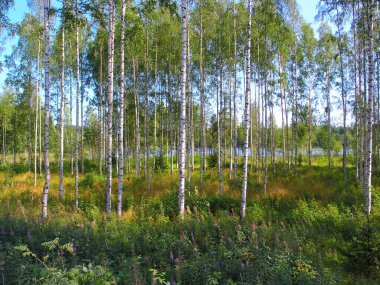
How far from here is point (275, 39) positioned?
16.1 m

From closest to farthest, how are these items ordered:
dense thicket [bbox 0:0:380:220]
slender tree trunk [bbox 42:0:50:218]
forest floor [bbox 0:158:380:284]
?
1. forest floor [bbox 0:158:380:284]
2. slender tree trunk [bbox 42:0:50:218]
3. dense thicket [bbox 0:0:380:220]

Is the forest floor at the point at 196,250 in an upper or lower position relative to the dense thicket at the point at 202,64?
lower

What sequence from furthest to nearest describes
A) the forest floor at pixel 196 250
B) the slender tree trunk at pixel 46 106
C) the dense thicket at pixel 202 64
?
the dense thicket at pixel 202 64 → the slender tree trunk at pixel 46 106 → the forest floor at pixel 196 250

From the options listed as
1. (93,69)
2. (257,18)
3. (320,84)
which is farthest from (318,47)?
(93,69)

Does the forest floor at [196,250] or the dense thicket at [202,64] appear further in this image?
the dense thicket at [202,64]

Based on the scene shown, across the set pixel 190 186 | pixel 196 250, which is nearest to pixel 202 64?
pixel 190 186

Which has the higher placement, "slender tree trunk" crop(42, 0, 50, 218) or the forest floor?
"slender tree trunk" crop(42, 0, 50, 218)

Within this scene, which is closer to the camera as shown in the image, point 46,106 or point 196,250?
point 196,250

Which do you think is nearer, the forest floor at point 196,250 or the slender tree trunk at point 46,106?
the forest floor at point 196,250

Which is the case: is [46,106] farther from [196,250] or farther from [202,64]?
[202,64]

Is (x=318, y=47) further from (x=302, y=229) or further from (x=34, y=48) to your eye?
(x=34, y=48)

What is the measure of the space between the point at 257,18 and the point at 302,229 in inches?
418

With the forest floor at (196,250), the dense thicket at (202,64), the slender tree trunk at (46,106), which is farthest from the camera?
the dense thicket at (202,64)

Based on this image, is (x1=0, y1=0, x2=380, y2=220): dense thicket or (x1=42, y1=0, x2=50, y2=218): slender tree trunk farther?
(x1=0, y1=0, x2=380, y2=220): dense thicket
